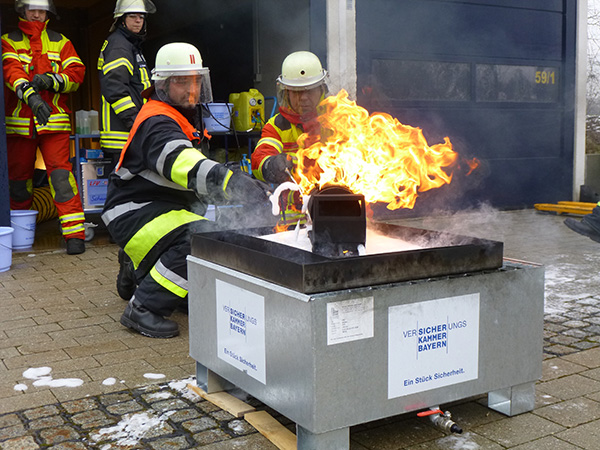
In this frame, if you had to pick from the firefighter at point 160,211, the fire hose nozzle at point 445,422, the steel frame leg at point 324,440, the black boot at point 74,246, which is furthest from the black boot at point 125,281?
the fire hose nozzle at point 445,422

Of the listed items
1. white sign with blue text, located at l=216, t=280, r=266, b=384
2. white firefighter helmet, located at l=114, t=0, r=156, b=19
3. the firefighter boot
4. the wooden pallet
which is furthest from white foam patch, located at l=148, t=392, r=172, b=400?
the wooden pallet

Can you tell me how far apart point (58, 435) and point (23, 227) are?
462 centimetres

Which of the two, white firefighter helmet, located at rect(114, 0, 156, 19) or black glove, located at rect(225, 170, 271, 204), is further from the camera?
white firefighter helmet, located at rect(114, 0, 156, 19)

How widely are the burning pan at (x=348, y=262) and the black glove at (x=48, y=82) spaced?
4.22m

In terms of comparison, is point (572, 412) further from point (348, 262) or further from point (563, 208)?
point (563, 208)

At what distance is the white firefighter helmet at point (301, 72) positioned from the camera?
4.58 m

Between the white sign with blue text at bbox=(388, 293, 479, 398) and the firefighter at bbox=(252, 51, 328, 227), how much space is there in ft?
6.00

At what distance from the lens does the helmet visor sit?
13.6 feet

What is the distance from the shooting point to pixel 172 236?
415 centimetres

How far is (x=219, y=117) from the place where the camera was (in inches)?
317

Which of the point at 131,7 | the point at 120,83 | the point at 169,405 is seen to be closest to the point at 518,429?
the point at 169,405

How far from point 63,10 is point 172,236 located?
39.7ft

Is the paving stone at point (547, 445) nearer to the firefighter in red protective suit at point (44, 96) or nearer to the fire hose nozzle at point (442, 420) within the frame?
the fire hose nozzle at point (442, 420)

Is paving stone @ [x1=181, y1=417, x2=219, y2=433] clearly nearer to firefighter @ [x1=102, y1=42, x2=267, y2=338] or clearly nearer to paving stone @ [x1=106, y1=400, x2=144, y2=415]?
paving stone @ [x1=106, y1=400, x2=144, y2=415]
